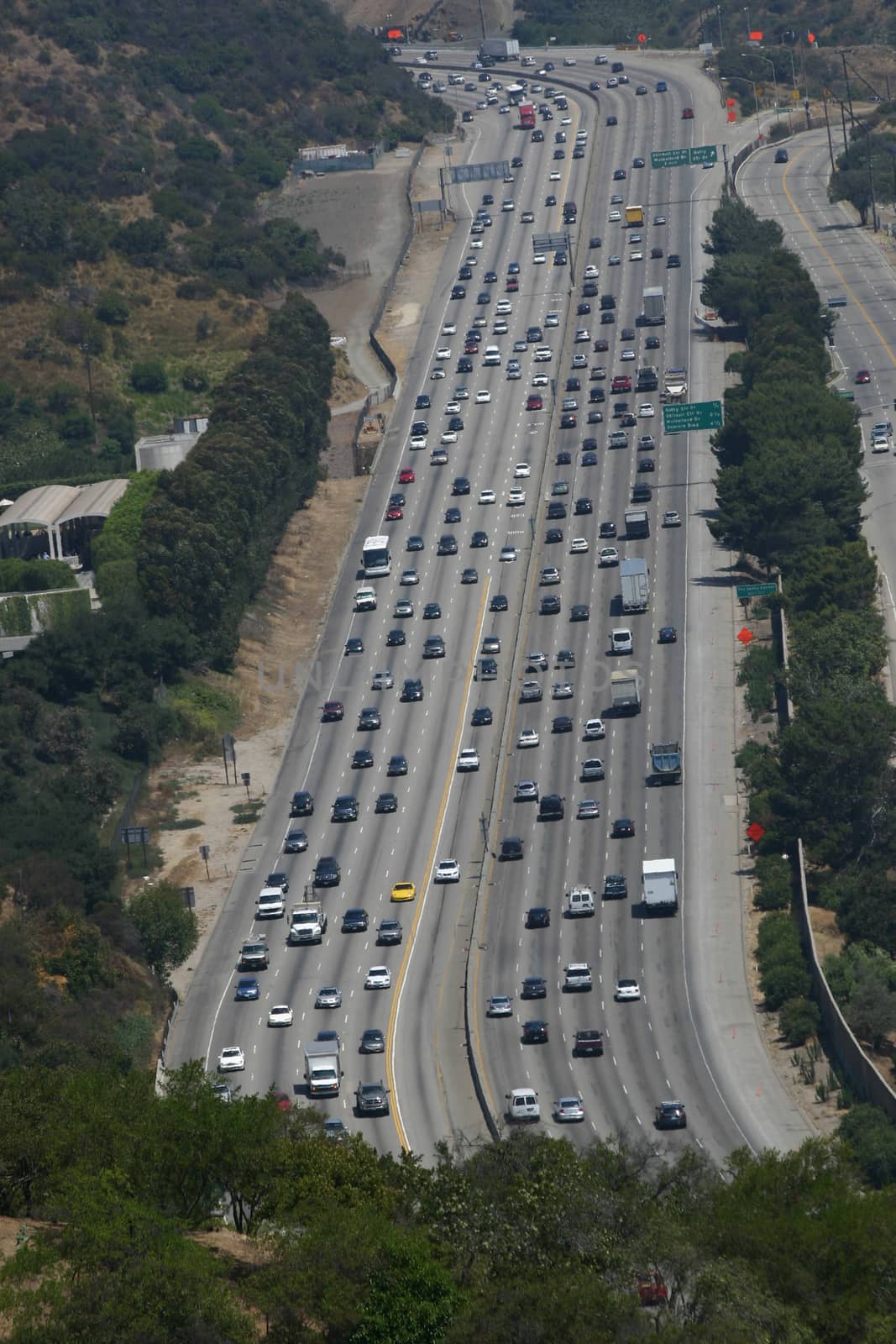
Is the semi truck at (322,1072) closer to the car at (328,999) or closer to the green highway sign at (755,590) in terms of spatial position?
the car at (328,999)

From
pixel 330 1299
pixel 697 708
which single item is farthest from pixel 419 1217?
pixel 697 708

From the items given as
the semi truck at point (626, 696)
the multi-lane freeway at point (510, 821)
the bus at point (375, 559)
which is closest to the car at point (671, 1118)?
the multi-lane freeway at point (510, 821)

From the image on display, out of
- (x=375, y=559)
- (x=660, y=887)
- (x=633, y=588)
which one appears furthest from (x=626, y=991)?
(x=375, y=559)

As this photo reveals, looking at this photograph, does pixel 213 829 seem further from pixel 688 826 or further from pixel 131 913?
pixel 688 826

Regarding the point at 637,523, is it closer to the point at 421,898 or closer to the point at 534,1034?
the point at 421,898

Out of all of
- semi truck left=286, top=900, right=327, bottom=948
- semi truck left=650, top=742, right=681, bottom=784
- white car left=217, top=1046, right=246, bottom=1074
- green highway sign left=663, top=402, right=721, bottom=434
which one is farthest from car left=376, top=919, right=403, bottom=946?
green highway sign left=663, top=402, right=721, bottom=434

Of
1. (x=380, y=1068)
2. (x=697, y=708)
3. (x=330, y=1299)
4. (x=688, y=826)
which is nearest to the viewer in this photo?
(x=330, y=1299)

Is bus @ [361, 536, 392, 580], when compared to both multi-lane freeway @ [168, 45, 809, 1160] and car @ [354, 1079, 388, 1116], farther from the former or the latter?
car @ [354, 1079, 388, 1116]
